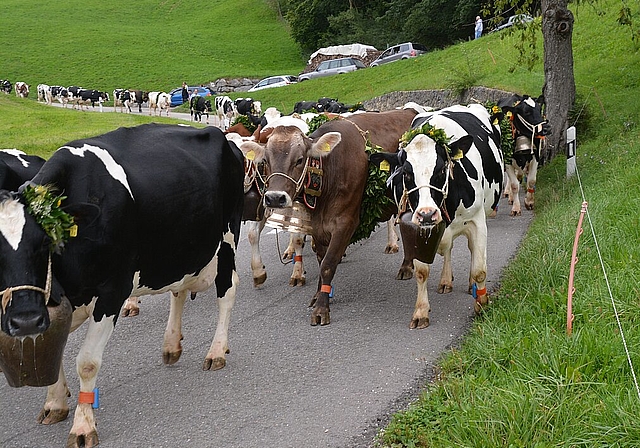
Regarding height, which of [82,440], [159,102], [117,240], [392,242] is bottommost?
[159,102]

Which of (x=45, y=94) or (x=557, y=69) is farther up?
(x=557, y=69)

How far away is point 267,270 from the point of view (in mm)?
9500

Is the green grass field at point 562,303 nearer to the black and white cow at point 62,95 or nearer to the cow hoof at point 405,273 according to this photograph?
the cow hoof at point 405,273

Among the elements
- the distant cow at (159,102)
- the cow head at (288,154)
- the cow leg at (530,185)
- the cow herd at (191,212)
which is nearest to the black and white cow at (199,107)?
the distant cow at (159,102)

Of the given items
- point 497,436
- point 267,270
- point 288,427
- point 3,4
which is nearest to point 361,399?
point 288,427

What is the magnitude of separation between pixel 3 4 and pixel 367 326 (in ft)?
296

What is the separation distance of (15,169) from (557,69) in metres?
11.7

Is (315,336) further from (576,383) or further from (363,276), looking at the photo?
(576,383)

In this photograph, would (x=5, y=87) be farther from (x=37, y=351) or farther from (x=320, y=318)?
(x=37, y=351)

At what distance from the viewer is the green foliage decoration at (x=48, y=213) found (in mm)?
4168

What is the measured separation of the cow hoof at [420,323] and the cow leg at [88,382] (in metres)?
3.16

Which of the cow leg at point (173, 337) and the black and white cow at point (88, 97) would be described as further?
the black and white cow at point (88, 97)

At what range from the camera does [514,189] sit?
12.4 metres

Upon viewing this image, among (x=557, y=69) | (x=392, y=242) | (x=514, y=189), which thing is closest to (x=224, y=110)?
(x=557, y=69)
